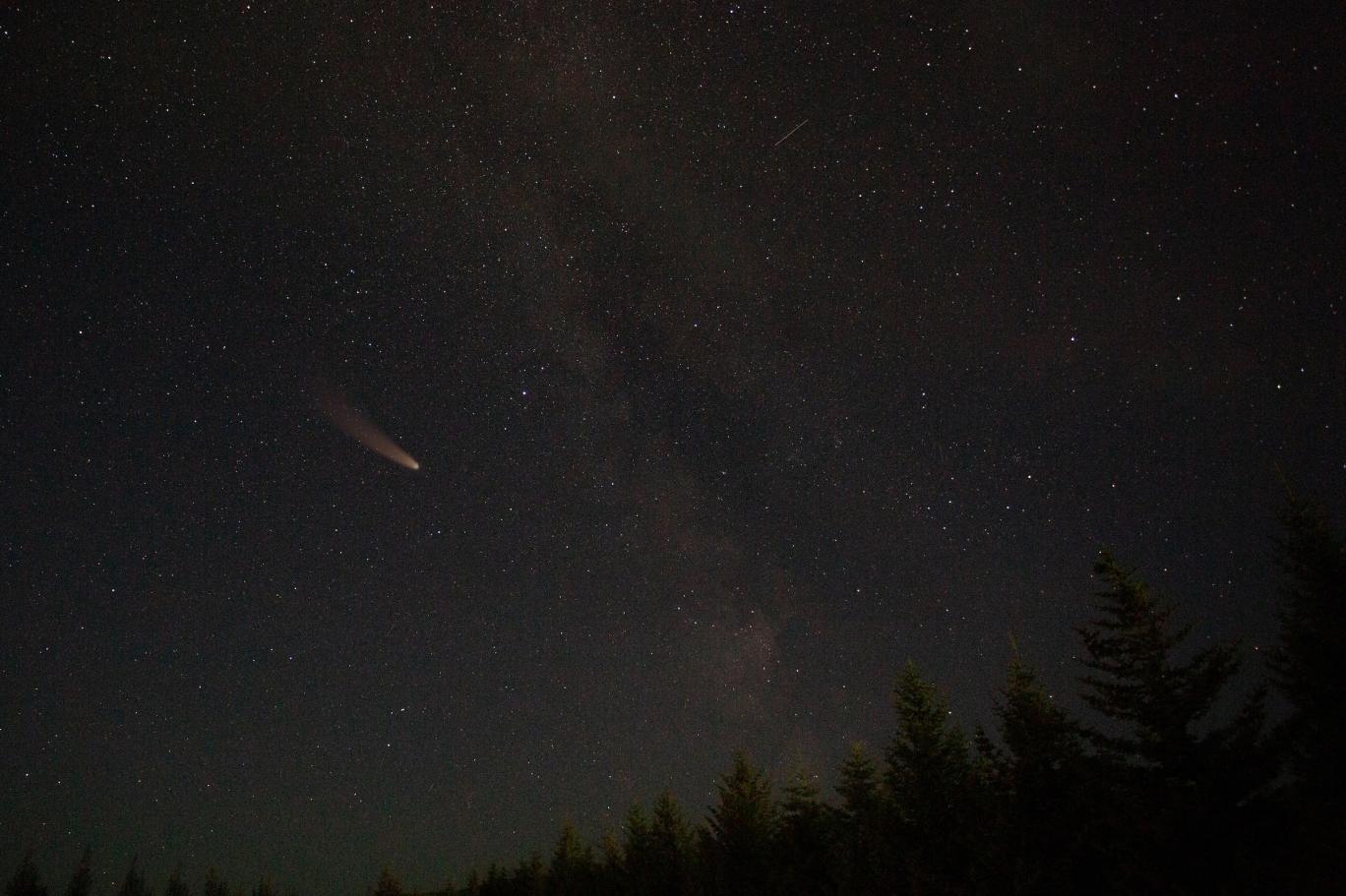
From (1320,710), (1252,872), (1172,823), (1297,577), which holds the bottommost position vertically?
(1252,872)

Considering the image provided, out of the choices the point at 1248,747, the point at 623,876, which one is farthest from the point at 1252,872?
the point at 623,876

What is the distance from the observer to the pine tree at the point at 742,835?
26861mm

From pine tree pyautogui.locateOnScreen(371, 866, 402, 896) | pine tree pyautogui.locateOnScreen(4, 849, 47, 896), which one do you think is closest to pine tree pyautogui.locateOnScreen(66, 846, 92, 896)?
pine tree pyautogui.locateOnScreen(4, 849, 47, 896)

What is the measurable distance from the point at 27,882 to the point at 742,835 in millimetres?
79123

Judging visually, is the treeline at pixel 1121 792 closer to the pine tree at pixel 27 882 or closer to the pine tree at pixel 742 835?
the pine tree at pixel 742 835

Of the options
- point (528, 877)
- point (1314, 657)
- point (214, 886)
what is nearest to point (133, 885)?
point (214, 886)

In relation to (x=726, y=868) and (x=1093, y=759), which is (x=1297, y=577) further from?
(x=726, y=868)

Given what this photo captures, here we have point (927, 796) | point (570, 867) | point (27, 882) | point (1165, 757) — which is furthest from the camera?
point (27, 882)

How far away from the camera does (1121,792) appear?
13312 mm

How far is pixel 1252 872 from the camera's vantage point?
11.9m

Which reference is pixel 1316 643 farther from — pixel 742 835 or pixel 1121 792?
pixel 742 835

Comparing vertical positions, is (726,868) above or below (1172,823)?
above

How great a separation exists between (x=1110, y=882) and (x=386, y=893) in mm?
65609

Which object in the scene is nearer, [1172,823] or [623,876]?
[1172,823]
